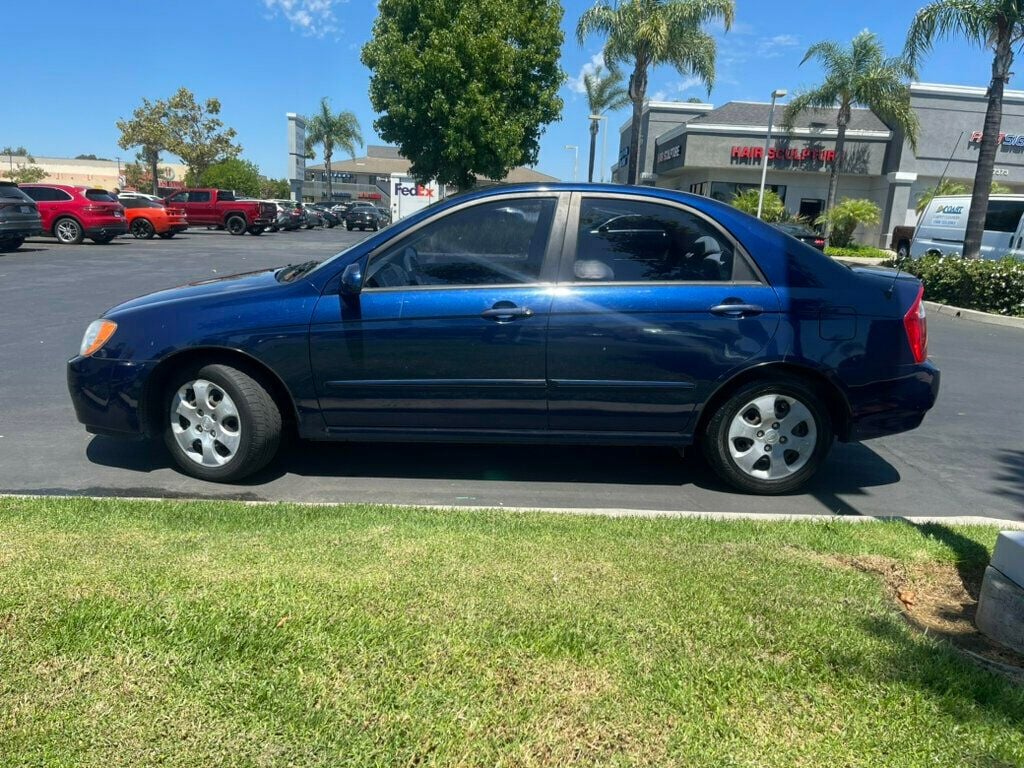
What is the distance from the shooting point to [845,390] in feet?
15.1

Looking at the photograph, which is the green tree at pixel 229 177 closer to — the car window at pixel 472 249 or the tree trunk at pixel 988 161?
the tree trunk at pixel 988 161

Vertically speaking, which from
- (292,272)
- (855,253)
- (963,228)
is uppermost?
(963,228)

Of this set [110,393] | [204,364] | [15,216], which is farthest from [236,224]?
[204,364]

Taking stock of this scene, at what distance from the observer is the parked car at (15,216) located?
62.5ft

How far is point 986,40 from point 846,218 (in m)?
15.4

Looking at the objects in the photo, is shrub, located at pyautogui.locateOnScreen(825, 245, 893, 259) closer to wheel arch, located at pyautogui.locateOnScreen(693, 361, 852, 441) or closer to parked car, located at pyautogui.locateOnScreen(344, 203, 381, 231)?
wheel arch, located at pyautogui.locateOnScreen(693, 361, 852, 441)

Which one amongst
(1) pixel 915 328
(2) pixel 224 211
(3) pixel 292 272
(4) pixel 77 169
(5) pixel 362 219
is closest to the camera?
(1) pixel 915 328

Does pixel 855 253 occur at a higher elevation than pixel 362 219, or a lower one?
lower

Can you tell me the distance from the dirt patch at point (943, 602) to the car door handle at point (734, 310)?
1497 millimetres

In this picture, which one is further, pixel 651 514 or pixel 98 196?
pixel 98 196

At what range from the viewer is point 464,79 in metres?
27.5

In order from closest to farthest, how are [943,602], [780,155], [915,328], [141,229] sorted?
[943,602] → [915,328] → [141,229] → [780,155]

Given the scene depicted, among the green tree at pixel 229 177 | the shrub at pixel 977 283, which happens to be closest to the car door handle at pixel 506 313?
the shrub at pixel 977 283

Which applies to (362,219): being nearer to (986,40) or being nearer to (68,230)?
(68,230)
